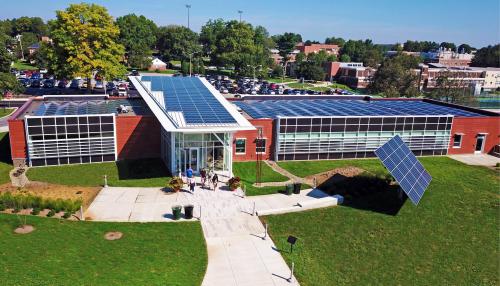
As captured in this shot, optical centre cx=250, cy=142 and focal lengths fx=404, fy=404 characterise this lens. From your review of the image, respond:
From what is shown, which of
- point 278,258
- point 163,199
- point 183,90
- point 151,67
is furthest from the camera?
point 151,67

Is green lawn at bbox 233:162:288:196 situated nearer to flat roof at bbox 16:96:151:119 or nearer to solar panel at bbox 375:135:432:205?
solar panel at bbox 375:135:432:205

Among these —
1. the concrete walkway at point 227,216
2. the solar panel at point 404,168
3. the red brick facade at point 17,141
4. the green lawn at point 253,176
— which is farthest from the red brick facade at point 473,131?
the red brick facade at point 17,141

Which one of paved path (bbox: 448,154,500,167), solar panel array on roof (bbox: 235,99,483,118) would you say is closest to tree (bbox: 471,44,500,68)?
solar panel array on roof (bbox: 235,99,483,118)

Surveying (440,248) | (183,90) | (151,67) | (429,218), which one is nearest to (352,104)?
(183,90)

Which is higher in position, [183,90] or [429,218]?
[183,90]

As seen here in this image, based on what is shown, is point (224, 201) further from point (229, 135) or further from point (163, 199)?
point (229, 135)
